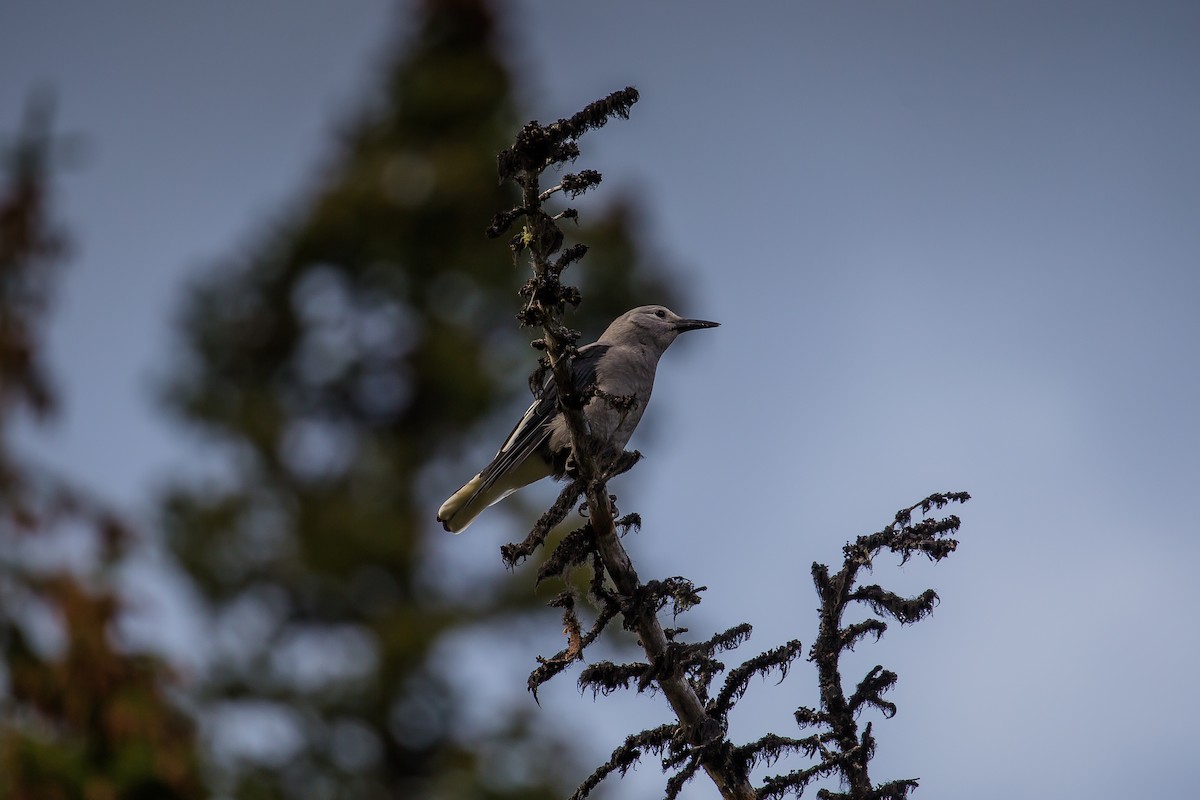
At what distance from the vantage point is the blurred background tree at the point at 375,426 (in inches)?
399

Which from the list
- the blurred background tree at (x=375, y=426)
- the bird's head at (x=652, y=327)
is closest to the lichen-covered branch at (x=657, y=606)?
the bird's head at (x=652, y=327)

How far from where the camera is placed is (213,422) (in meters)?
11.7

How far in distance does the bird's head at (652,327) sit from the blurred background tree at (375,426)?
428 cm

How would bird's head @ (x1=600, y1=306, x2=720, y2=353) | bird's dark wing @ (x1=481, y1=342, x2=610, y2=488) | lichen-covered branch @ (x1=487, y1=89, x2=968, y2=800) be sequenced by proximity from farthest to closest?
bird's head @ (x1=600, y1=306, x2=720, y2=353)
bird's dark wing @ (x1=481, y1=342, x2=610, y2=488)
lichen-covered branch @ (x1=487, y1=89, x2=968, y2=800)

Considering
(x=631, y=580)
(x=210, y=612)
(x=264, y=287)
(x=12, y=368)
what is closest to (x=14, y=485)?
(x=12, y=368)

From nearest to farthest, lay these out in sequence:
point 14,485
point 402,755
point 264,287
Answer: point 14,485 < point 402,755 < point 264,287

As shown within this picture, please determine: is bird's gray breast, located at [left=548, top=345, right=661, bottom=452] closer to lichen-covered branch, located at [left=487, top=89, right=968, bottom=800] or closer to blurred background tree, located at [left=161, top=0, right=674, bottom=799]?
lichen-covered branch, located at [left=487, top=89, right=968, bottom=800]

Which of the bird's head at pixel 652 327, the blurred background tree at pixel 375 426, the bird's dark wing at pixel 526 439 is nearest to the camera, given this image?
the bird's dark wing at pixel 526 439

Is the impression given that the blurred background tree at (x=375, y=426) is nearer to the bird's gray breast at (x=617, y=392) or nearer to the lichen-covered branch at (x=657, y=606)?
the bird's gray breast at (x=617, y=392)

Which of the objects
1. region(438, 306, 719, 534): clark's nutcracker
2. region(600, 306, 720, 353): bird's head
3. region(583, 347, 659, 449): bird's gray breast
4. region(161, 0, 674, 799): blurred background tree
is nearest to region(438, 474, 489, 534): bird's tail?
region(438, 306, 719, 534): clark's nutcracker

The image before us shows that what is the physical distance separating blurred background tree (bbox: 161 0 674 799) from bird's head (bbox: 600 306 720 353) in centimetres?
428

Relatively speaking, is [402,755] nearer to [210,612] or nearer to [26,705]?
[210,612]

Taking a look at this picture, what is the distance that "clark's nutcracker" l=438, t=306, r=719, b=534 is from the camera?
537 cm

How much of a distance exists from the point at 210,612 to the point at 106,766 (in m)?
3.94
